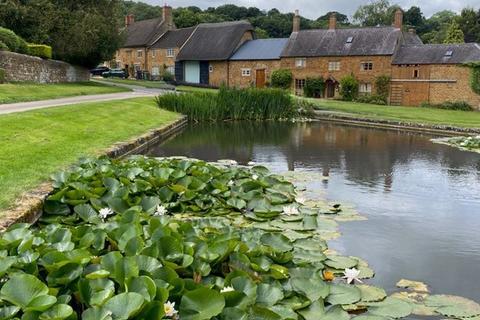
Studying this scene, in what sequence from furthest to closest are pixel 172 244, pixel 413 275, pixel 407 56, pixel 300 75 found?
pixel 300 75 < pixel 407 56 < pixel 413 275 < pixel 172 244

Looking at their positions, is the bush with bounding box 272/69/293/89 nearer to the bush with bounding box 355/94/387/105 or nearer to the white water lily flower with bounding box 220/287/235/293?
the bush with bounding box 355/94/387/105

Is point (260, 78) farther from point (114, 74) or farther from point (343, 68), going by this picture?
point (114, 74)

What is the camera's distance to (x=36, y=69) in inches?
1129

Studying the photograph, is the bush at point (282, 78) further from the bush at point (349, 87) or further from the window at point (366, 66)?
the window at point (366, 66)

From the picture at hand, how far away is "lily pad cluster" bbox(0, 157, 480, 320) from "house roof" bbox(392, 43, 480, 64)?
124 ft

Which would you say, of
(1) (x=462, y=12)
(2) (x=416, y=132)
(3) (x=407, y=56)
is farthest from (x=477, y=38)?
(2) (x=416, y=132)

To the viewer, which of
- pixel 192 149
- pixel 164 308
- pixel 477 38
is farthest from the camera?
pixel 477 38

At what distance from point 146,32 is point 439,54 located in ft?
114

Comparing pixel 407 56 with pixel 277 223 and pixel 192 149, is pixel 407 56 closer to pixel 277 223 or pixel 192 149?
pixel 192 149

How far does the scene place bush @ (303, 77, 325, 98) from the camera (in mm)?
46406

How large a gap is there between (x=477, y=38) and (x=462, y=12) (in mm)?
5395

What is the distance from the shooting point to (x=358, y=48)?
4556 cm

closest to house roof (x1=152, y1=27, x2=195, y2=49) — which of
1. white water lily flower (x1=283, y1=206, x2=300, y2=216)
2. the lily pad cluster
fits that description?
white water lily flower (x1=283, y1=206, x2=300, y2=216)

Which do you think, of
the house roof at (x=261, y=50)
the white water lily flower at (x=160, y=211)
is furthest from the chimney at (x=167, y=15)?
the white water lily flower at (x=160, y=211)
